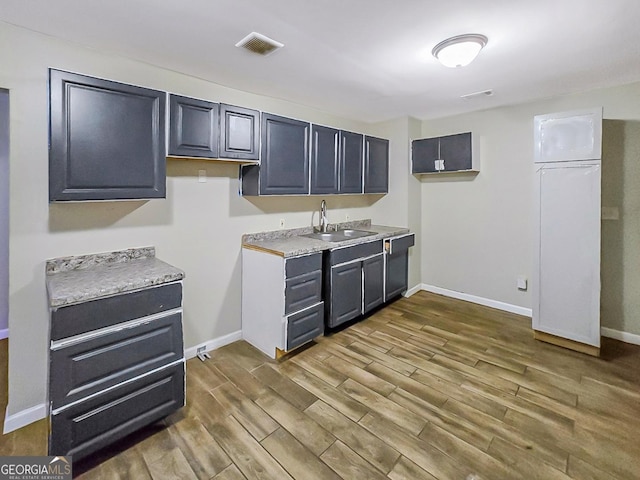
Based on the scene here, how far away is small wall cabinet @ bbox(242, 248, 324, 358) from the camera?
262 centimetres

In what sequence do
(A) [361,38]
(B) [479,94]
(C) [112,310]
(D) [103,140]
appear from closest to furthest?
(C) [112,310] → (D) [103,140] → (A) [361,38] → (B) [479,94]

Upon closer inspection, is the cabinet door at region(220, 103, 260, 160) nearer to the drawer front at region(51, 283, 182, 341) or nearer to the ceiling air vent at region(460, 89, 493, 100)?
the drawer front at region(51, 283, 182, 341)

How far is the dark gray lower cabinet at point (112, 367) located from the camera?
1.52 m

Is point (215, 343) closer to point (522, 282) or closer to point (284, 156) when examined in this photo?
point (284, 156)

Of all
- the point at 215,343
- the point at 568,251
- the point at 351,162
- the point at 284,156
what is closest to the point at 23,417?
the point at 215,343

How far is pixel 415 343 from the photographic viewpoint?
297 centimetres

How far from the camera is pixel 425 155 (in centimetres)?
404

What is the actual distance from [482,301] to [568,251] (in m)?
1.35

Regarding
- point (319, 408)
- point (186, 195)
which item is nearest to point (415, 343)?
point (319, 408)

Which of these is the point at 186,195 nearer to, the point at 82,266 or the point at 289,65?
the point at 82,266

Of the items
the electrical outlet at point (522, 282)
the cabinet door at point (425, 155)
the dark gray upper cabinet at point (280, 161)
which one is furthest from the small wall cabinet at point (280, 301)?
the electrical outlet at point (522, 282)

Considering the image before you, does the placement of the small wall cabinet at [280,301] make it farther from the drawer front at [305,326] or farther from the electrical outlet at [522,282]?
the electrical outlet at [522,282]

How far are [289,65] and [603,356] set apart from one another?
357 cm

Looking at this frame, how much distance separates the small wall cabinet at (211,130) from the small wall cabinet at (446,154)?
229 cm
